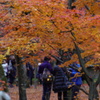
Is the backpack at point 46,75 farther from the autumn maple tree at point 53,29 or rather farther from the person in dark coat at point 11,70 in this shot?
the person in dark coat at point 11,70

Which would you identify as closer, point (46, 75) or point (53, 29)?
point (53, 29)

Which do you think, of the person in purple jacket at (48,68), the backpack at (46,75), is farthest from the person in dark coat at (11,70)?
the backpack at (46,75)

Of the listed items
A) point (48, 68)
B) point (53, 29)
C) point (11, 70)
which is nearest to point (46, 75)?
point (48, 68)

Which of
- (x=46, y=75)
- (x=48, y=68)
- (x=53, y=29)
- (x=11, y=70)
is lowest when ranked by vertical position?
(x=11, y=70)

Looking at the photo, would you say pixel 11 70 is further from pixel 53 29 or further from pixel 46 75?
pixel 53 29

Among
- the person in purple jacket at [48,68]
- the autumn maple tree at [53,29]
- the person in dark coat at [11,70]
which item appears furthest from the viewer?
the person in dark coat at [11,70]

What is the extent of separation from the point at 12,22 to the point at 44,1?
4.62 ft

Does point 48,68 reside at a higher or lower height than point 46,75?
higher

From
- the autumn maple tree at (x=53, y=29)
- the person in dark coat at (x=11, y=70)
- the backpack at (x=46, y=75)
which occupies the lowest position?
the person in dark coat at (x=11, y=70)

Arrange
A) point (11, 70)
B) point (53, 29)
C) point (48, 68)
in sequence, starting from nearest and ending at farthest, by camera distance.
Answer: point (53, 29) → point (48, 68) → point (11, 70)

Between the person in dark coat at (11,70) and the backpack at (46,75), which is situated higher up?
the backpack at (46,75)

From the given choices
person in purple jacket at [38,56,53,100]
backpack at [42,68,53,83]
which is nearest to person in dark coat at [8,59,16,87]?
person in purple jacket at [38,56,53,100]

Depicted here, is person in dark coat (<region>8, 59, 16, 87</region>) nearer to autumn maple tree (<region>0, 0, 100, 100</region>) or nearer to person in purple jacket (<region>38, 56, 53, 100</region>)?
person in purple jacket (<region>38, 56, 53, 100</region>)

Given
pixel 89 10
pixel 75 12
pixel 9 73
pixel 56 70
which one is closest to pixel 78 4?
pixel 89 10
